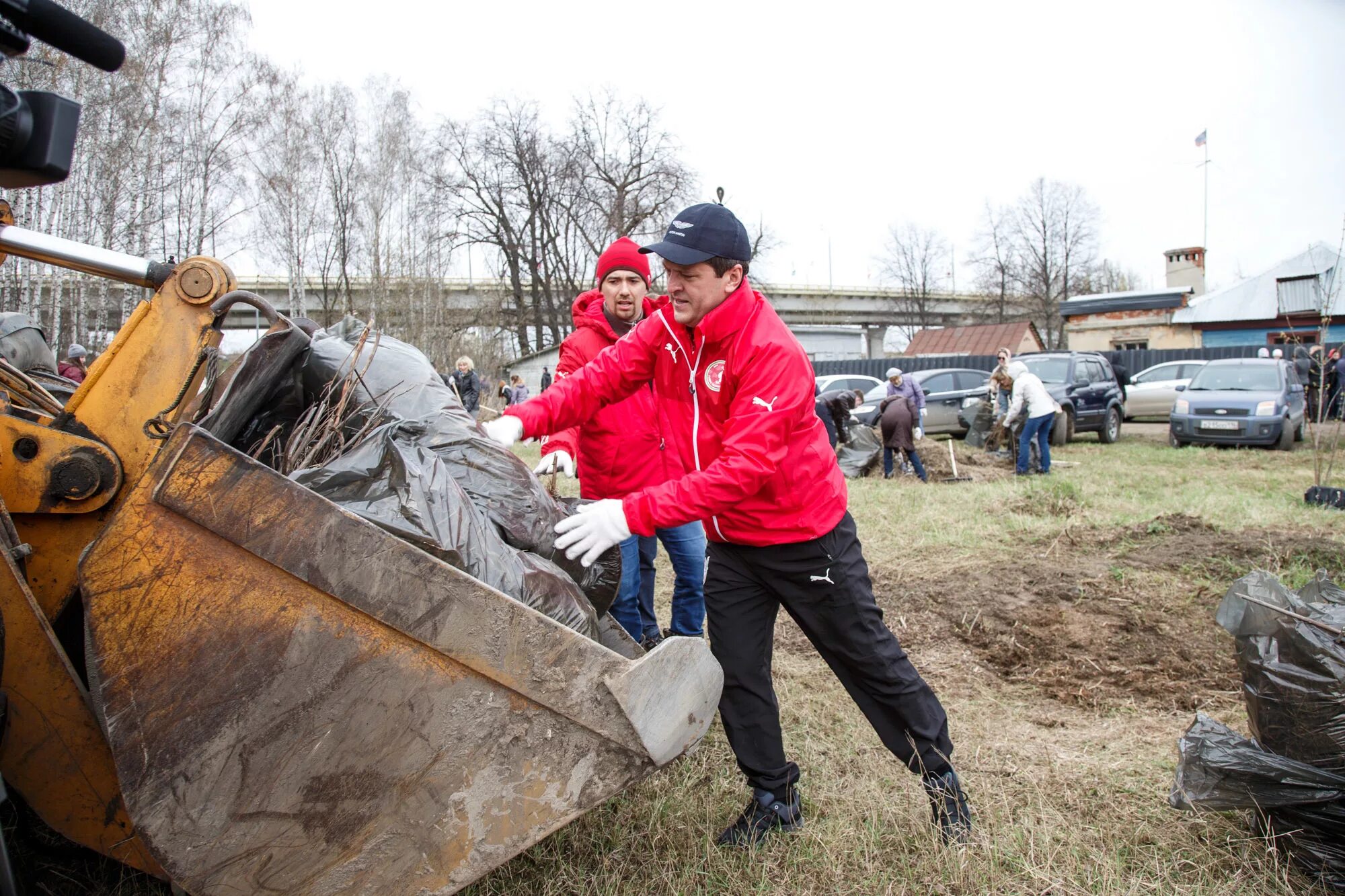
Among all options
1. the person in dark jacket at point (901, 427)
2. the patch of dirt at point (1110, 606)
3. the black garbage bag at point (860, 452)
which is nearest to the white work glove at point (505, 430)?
the patch of dirt at point (1110, 606)

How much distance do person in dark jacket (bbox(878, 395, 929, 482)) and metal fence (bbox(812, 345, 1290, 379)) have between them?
16816 mm

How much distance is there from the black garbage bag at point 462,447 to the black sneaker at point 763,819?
2.50 feet

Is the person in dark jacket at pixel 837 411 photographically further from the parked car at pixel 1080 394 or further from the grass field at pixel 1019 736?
the grass field at pixel 1019 736

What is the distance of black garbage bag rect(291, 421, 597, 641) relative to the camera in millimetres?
1875

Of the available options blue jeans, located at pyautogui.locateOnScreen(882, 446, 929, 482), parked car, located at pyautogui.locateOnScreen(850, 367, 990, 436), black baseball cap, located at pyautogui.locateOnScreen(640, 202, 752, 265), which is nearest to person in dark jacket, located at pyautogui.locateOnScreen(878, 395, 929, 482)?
blue jeans, located at pyautogui.locateOnScreen(882, 446, 929, 482)

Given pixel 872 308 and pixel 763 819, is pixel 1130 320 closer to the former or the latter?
pixel 872 308

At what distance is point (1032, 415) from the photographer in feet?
36.3

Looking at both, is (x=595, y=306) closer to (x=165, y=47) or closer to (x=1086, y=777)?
(x=1086, y=777)

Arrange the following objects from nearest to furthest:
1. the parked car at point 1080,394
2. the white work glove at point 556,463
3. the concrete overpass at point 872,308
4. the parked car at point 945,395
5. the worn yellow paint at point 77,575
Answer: the worn yellow paint at point 77,575 < the white work glove at point 556,463 < the parked car at point 1080,394 < the parked car at point 945,395 < the concrete overpass at point 872,308

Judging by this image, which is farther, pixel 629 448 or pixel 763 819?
pixel 629 448

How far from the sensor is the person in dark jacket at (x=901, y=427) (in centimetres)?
1112

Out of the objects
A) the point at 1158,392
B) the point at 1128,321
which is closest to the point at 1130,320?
the point at 1128,321

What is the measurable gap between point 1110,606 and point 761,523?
3297mm

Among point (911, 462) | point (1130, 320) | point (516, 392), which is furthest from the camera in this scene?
point (1130, 320)
